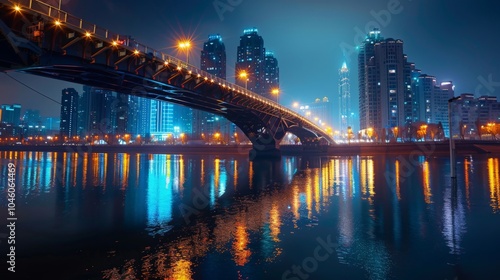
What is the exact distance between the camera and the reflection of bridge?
70.1 ft

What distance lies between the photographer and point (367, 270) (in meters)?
8.52

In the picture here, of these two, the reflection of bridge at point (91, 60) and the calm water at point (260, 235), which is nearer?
the calm water at point (260, 235)

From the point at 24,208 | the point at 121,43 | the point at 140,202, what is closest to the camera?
the point at 24,208

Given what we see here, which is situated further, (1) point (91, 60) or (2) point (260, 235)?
(1) point (91, 60)

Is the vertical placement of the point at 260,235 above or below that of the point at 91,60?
below

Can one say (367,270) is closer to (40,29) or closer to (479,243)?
(479,243)

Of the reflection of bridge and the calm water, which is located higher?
the reflection of bridge

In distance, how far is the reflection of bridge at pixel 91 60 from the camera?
21375 millimetres

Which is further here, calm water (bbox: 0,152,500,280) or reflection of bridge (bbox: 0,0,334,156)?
reflection of bridge (bbox: 0,0,334,156)

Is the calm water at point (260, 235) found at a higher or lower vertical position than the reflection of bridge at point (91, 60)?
lower

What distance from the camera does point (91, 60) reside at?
27.2 metres

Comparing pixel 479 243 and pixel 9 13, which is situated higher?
pixel 9 13

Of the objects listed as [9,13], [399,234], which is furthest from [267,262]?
[9,13]

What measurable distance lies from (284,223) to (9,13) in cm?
2255
